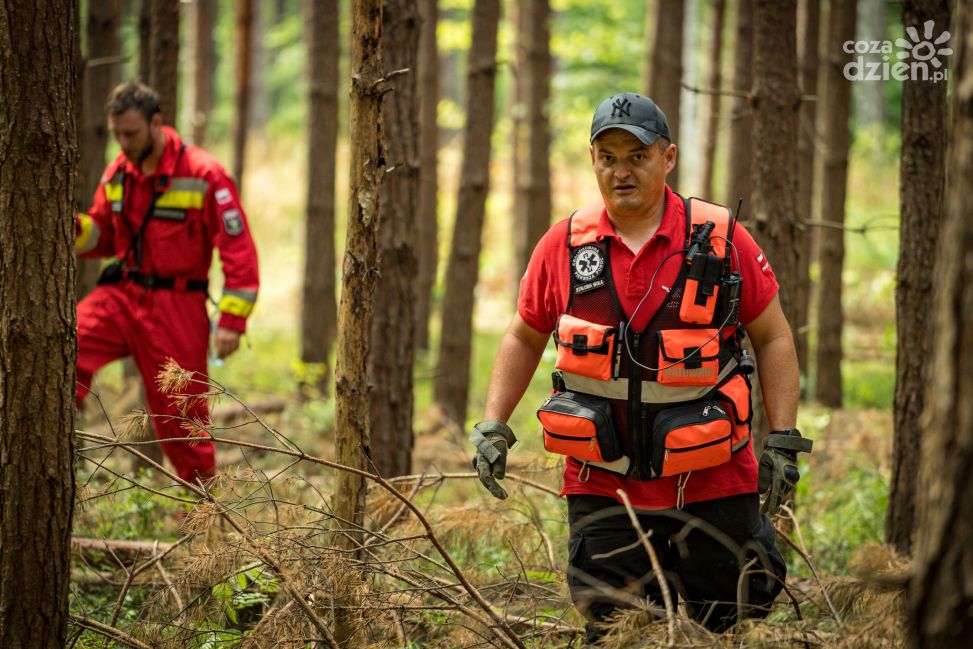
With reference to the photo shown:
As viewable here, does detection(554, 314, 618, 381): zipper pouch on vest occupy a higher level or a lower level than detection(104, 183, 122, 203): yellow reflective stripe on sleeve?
lower

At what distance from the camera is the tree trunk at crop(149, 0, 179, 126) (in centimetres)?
714

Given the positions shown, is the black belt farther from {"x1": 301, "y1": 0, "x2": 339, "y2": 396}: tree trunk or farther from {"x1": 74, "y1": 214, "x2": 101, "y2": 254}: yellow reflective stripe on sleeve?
{"x1": 301, "y1": 0, "x2": 339, "y2": 396}: tree trunk

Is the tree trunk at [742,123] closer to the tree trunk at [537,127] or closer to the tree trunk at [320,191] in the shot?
the tree trunk at [537,127]

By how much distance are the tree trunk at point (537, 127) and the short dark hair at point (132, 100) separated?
6.82 metres

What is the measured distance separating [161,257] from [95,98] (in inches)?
125

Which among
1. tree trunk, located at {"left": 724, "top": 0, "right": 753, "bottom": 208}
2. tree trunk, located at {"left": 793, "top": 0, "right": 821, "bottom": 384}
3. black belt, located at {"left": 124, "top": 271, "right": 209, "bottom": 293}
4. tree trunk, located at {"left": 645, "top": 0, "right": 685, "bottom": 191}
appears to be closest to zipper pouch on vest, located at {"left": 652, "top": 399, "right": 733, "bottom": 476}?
black belt, located at {"left": 124, "top": 271, "right": 209, "bottom": 293}

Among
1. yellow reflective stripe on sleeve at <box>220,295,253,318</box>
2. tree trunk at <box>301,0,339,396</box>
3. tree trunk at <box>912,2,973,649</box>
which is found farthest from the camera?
tree trunk at <box>301,0,339,396</box>

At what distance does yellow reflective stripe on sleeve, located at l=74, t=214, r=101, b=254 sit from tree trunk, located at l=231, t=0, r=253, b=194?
774 cm

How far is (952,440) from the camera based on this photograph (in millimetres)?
1876

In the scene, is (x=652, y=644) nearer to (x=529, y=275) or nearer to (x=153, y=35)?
(x=529, y=275)

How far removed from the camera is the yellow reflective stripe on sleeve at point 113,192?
5.72 metres

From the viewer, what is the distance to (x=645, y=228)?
3.69 meters

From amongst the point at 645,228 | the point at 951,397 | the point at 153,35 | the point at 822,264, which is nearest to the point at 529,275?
the point at 645,228

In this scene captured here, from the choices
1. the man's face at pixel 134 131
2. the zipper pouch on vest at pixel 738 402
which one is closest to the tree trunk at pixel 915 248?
the zipper pouch on vest at pixel 738 402
